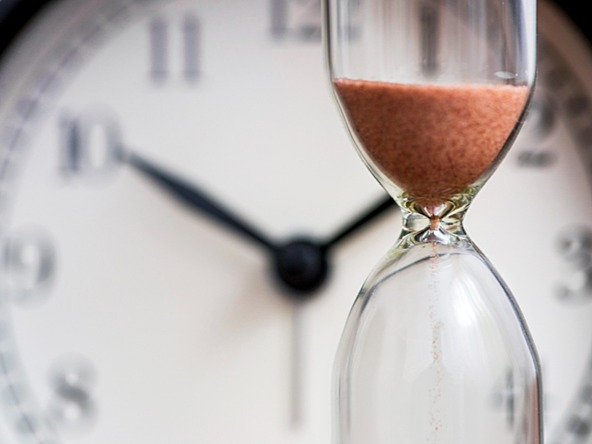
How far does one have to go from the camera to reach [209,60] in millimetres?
851

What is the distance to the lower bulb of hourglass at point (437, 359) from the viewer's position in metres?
0.42

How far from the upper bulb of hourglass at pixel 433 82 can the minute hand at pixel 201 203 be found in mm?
410

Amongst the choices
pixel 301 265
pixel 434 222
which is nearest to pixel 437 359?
pixel 434 222

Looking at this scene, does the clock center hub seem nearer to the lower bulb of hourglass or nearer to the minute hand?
the minute hand

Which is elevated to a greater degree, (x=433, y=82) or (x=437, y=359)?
(x=433, y=82)

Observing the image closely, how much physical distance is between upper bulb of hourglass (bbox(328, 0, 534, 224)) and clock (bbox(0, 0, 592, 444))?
0.40m

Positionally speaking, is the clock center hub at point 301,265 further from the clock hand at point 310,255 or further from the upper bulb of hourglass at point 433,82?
the upper bulb of hourglass at point 433,82

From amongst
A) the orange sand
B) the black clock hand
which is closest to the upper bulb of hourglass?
the orange sand

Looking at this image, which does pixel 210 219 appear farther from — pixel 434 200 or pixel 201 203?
pixel 434 200

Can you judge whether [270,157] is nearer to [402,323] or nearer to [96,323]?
[96,323]

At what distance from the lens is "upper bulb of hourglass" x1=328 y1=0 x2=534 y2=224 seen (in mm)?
408

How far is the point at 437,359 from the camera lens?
0.42 meters

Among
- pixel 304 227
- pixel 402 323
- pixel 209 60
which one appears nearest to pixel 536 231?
pixel 304 227

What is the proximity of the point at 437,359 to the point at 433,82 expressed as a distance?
117 mm
